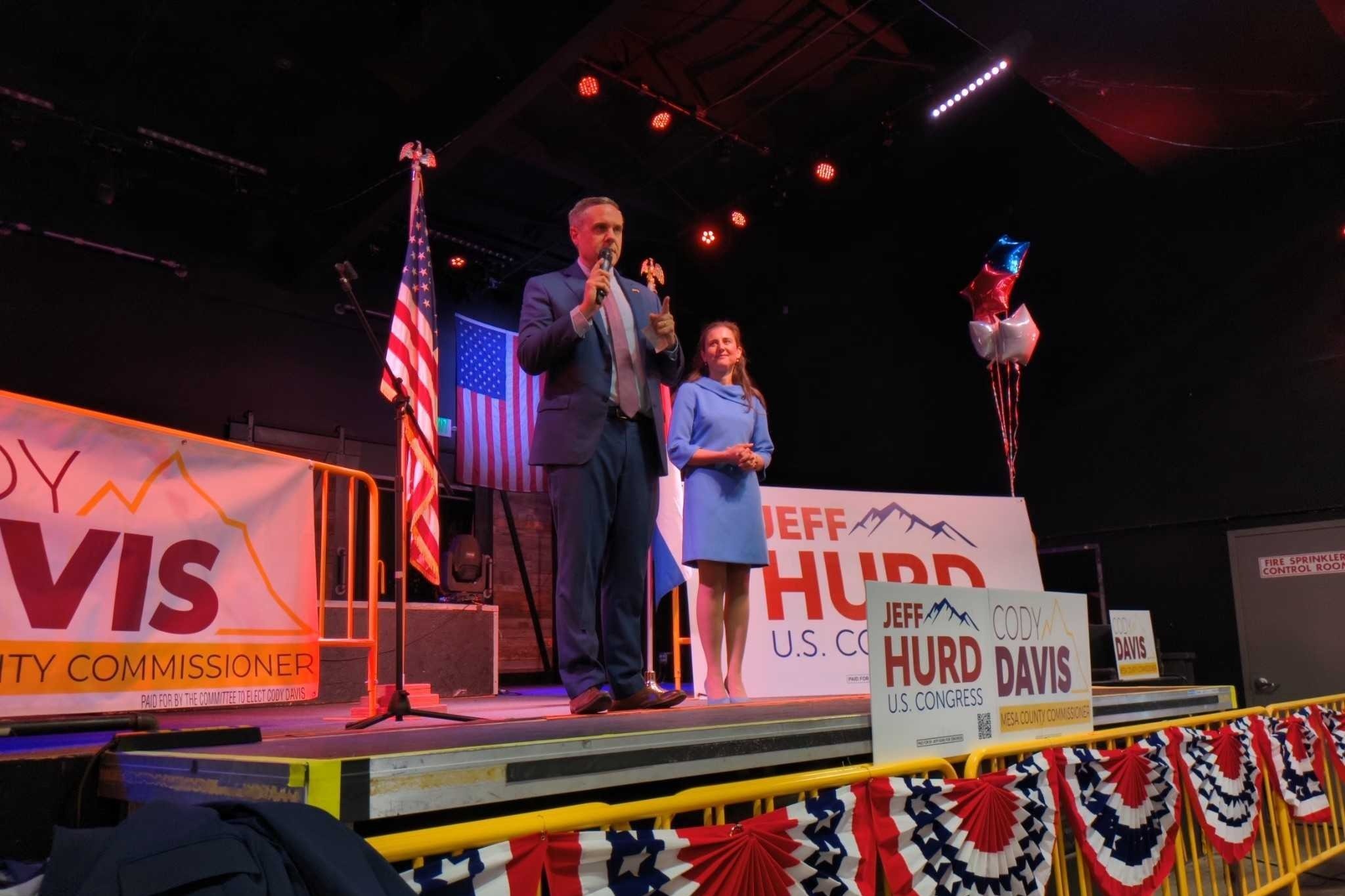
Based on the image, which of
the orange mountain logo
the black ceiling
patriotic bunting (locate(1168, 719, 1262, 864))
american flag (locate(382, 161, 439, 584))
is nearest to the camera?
the orange mountain logo

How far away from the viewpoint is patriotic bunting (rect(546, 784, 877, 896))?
5.09 feet

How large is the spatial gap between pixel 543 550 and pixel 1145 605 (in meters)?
6.24

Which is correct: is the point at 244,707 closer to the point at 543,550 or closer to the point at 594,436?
the point at 594,436

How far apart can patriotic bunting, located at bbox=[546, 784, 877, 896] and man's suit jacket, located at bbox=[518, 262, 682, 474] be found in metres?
1.23

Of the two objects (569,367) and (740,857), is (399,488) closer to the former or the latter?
(569,367)

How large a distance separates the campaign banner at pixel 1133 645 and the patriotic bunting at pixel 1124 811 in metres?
1.78

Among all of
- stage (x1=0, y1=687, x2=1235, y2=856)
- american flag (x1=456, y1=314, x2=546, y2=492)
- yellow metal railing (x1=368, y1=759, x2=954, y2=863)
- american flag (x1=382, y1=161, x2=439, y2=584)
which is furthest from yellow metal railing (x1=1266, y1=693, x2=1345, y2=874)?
american flag (x1=456, y1=314, x2=546, y2=492)

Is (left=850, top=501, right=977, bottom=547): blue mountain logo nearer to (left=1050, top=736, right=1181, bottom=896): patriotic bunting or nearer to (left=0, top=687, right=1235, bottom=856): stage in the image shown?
(left=1050, top=736, right=1181, bottom=896): patriotic bunting

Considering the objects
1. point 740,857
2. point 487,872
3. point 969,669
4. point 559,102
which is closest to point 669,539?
point 969,669

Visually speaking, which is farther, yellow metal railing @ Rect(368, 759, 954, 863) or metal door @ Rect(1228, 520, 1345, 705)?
metal door @ Rect(1228, 520, 1345, 705)

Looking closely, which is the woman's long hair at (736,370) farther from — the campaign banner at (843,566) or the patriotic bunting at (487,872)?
the patriotic bunting at (487,872)

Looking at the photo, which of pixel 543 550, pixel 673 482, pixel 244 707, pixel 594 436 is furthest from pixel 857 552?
pixel 543 550

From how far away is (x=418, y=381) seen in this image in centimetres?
472

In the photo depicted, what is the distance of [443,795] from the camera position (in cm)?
166
